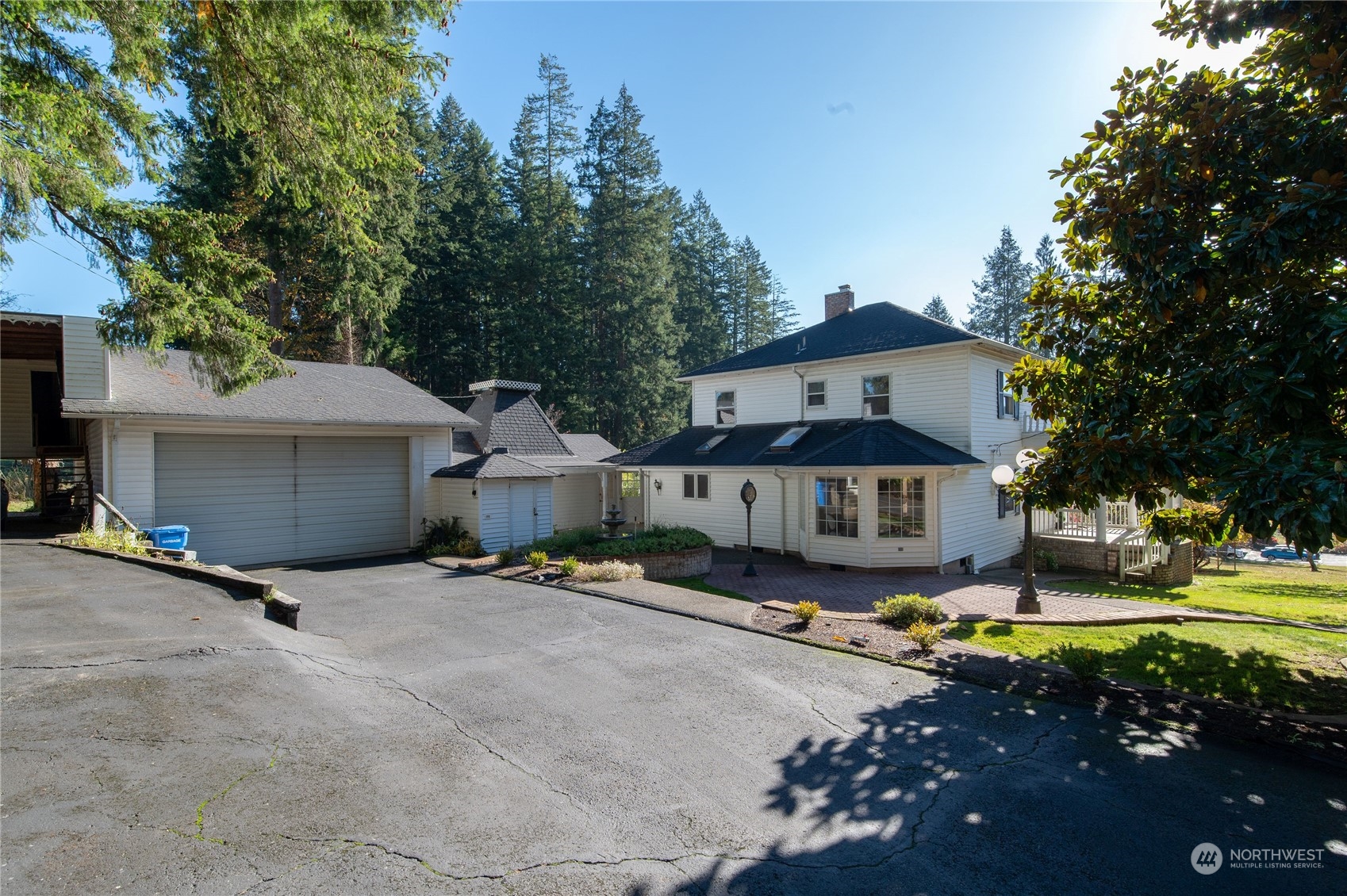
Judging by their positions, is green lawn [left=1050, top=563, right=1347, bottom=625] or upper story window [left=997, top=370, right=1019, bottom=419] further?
upper story window [left=997, top=370, right=1019, bottom=419]

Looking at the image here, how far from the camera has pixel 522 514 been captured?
17.6m

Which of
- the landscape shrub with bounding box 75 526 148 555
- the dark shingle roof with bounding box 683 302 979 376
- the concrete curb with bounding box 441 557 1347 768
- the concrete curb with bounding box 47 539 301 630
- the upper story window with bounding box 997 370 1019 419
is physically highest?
the dark shingle roof with bounding box 683 302 979 376

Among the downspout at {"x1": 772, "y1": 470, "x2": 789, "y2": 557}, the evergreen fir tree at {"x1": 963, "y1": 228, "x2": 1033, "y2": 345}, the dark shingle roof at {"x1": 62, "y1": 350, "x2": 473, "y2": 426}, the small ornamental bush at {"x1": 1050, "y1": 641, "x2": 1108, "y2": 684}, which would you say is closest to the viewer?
the small ornamental bush at {"x1": 1050, "y1": 641, "x2": 1108, "y2": 684}

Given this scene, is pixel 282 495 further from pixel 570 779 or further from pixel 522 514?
pixel 570 779

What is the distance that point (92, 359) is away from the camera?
1232 cm

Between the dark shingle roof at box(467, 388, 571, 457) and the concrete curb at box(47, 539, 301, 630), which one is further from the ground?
the dark shingle roof at box(467, 388, 571, 457)

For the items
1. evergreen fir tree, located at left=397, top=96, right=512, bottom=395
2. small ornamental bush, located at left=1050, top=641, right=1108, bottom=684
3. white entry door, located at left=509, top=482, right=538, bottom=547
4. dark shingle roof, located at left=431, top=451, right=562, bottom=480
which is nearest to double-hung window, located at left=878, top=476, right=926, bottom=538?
small ornamental bush, located at left=1050, top=641, right=1108, bottom=684

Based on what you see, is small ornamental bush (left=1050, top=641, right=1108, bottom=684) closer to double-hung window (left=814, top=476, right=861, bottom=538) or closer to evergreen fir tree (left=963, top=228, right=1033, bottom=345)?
double-hung window (left=814, top=476, right=861, bottom=538)

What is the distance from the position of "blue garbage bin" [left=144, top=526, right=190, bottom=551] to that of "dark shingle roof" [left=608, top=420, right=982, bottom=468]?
11.7m

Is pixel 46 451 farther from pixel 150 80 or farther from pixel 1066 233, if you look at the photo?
pixel 1066 233

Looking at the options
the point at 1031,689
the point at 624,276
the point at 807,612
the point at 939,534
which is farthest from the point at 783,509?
the point at 624,276

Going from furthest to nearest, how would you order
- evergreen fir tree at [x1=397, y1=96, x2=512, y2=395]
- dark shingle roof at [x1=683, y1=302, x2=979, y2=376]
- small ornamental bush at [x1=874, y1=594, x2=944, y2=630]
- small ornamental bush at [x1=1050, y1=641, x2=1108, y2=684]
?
evergreen fir tree at [x1=397, y1=96, x2=512, y2=395], dark shingle roof at [x1=683, y1=302, x2=979, y2=376], small ornamental bush at [x1=874, y1=594, x2=944, y2=630], small ornamental bush at [x1=1050, y1=641, x2=1108, y2=684]

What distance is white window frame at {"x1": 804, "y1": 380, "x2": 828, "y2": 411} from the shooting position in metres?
18.6

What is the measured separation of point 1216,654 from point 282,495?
59.1 ft
